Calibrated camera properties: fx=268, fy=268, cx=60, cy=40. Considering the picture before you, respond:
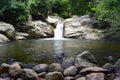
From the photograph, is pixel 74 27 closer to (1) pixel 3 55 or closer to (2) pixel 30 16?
(2) pixel 30 16

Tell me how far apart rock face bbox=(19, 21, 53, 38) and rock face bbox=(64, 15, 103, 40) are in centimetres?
202

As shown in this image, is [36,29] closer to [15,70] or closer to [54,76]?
[15,70]

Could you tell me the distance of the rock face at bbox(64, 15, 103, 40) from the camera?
88.2 feet

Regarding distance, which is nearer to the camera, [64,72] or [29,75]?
[29,75]

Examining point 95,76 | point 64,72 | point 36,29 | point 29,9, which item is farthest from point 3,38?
point 95,76

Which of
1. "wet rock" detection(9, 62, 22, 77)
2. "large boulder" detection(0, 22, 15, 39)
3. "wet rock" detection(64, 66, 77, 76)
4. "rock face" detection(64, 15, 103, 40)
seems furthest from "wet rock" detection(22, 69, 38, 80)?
"rock face" detection(64, 15, 103, 40)

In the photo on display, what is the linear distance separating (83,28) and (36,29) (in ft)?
16.2

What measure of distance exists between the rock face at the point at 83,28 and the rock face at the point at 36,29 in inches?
79.4

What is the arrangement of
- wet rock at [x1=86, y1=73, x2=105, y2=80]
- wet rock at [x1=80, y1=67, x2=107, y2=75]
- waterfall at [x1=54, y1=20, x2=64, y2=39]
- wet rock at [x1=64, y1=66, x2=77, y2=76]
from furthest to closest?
waterfall at [x1=54, y1=20, x2=64, y2=39]
wet rock at [x1=64, y1=66, x2=77, y2=76]
wet rock at [x1=80, y1=67, x2=107, y2=75]
wet rock at [x1=86, y1=73, x2=105, y2=80]

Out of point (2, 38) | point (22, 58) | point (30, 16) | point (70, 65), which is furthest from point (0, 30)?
point (70, 65)

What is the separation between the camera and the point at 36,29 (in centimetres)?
2778

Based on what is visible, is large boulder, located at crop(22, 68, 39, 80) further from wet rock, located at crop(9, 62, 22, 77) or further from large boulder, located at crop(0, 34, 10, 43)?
large boulder, located at crop(0, 34, 10, 43)

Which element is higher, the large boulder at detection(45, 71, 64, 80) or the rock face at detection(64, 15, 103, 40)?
the rock face at detection(64, 15, 103, 40)

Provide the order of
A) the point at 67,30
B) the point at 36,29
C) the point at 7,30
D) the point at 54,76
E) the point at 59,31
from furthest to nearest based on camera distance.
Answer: the point at 59,31 → the point at 67,30 → the point at 36,29 → the point at 7,30 → the point at 54,76
